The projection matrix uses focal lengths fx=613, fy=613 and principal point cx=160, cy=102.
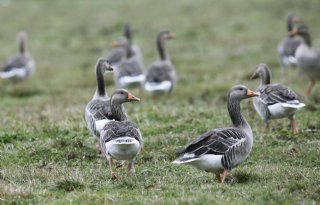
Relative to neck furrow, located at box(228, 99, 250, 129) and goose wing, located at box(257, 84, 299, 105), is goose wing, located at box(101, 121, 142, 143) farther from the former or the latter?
goose wing, located at box(257, 84, 299, 105)

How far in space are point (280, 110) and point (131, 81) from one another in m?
7.76

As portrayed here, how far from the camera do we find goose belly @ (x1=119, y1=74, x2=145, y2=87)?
19734mm

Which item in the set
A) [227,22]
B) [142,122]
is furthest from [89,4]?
[142,122]

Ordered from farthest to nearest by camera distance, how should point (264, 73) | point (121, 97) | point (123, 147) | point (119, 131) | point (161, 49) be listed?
point (161, 49), point (264, 73), point (121, 97), point (119, 131), point (123, 147)

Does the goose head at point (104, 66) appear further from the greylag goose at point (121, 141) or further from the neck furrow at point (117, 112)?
the greylag goose at point (121, 141)

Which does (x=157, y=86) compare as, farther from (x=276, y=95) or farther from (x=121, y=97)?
(x=121, y=97)

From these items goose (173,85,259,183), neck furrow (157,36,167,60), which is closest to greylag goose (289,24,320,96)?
neck furrow (157,36,167,60)

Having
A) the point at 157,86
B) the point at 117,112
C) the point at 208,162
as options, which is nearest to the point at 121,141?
the point at 208,162

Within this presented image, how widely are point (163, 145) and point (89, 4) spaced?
103 ft

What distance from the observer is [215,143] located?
369 inches

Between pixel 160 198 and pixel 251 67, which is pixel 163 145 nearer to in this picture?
pixel 160 198

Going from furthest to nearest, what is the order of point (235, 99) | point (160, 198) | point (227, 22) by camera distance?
point (227, 22)
point (235, 99)
point (160, 198)

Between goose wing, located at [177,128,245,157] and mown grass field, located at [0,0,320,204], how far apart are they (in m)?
0.53

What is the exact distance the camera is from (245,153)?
9758 mm
